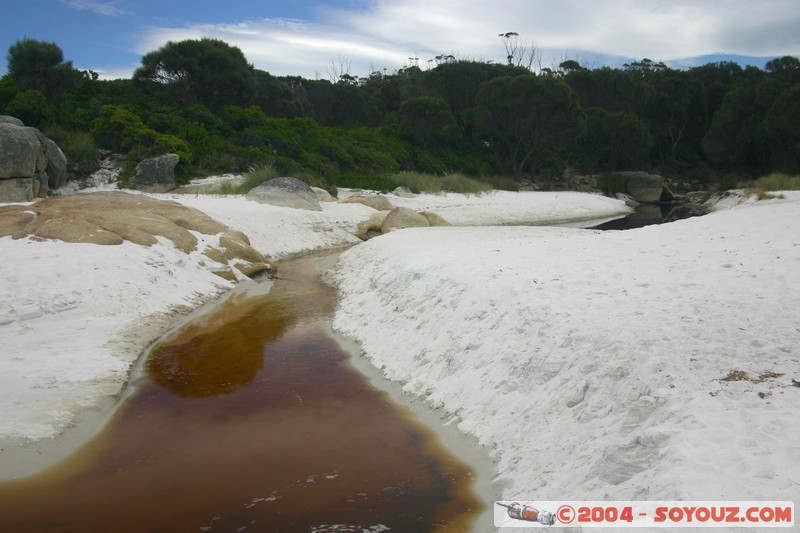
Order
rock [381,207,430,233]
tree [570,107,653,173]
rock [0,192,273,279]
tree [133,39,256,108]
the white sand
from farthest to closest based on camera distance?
tree [570,107,653,173]
tree [133,39,256,108]
rock [381,207,430,233]
rock [0,192,273,279]
the white sand

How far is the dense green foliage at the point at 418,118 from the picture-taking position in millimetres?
30875

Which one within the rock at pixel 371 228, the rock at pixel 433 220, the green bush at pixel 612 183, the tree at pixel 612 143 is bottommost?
the rock at pixel 371 228

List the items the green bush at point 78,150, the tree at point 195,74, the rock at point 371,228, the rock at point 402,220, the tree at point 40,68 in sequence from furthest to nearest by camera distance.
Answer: the tree at point 195,74 < the tree at point 40,68 < the green bush at point 78,150 < the rock at point 371,228 < the rock at point 402,220

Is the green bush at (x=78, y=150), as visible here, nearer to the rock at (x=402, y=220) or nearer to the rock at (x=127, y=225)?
the rock at (x=127, y=225)

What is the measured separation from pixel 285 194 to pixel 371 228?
361 cm

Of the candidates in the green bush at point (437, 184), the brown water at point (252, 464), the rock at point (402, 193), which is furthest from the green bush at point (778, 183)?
the brown water at point (252, 464)

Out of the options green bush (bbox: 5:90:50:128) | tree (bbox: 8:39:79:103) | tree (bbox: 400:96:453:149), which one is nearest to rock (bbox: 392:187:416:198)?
green bush (bbox: 5:90:50:128)

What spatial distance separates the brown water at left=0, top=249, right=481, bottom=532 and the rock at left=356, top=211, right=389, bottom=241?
1340 cm

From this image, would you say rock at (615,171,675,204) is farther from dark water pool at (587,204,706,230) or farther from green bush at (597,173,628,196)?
dark water pool at (587,204,706,230)

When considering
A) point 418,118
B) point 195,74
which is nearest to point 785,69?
point 418,118

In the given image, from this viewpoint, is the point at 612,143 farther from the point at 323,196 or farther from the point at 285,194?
the point at 285,194

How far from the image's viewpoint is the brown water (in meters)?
4.82

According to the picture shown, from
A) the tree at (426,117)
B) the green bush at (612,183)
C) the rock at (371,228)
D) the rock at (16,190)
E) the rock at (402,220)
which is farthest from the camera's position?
the tree at (426,117)

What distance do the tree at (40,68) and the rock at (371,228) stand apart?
21.9 meters
